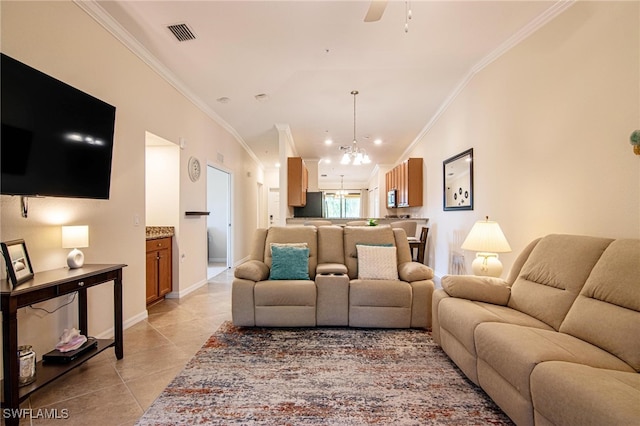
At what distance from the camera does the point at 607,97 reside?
2.02 meters

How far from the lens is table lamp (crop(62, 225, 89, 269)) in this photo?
210 centimetres

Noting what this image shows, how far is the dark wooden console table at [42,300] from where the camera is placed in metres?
1.48

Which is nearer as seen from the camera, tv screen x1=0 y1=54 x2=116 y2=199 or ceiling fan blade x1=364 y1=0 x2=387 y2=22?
tv screen x1=0 y1=54 x2=116 y2=199

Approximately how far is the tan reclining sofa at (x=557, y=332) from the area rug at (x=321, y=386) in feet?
0.72

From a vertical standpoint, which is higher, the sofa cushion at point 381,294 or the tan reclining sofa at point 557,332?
the tan reclining sofa at point 557,332

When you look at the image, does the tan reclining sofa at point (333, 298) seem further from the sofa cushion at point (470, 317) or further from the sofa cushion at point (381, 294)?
the sofa cushion at point (470, 317)

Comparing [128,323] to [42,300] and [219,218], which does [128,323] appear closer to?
[42,300]

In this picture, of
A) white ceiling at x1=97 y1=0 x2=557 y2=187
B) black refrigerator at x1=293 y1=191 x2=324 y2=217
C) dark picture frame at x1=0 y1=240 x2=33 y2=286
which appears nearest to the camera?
dark picture frame at x1=0 y1=240 x2=33 y2=286

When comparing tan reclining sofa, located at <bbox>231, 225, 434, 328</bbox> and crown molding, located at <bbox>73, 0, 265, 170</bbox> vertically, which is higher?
crown molding, located at <bbox>73, 0, 265, 170</bbox>

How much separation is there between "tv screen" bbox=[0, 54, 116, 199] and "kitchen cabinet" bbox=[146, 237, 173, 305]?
1.25 m

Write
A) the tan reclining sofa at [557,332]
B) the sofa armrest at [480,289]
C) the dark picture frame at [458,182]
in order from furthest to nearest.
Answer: the dark picture frame at [458,182], the sofa armrest at [480,289], the tan reclining sofa at [557,332]

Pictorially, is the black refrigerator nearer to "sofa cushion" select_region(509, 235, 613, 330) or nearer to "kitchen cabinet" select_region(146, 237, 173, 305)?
"kitchen cabinet" select_region(146, 237, 173, 305)

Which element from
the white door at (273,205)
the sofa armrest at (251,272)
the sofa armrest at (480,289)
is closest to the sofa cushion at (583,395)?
the sofa armrest at (480,289)

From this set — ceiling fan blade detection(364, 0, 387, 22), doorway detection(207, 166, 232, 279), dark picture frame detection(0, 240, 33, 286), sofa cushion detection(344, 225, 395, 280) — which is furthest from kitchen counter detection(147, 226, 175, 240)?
ceiling fan blade detection(364, 0, 387, 22)
